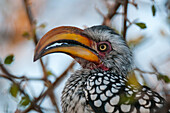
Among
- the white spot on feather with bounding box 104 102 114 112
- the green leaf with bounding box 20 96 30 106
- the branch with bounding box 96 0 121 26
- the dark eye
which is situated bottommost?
the white spot on feather with bounding box 104 102 114 112

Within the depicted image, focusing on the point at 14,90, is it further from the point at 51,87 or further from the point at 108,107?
the point at 108,107

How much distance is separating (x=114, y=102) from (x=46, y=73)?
119 centimetres

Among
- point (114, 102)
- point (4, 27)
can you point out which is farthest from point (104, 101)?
point (4, 27)

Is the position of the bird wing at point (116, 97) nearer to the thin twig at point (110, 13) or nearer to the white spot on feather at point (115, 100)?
the white spot on feather at point (115, 100)

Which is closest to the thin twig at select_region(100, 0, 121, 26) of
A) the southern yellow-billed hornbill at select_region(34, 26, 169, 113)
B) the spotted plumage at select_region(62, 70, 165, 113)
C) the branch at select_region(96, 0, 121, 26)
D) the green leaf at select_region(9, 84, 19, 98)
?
the branch at select_region(96, 0, 121, 26)

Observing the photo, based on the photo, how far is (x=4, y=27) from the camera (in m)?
5.95

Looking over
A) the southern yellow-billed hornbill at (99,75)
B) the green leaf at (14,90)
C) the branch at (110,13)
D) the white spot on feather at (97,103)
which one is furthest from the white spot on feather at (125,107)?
the branch at (110,13)

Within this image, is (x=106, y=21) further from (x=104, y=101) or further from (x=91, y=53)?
(x=104, y=101)

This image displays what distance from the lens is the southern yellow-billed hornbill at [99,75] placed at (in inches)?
97.8

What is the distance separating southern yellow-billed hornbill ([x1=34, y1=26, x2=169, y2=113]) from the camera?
2.48 meters

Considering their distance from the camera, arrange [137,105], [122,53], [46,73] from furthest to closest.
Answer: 1. [46,73]
2. [122,53]
3. [137,105]

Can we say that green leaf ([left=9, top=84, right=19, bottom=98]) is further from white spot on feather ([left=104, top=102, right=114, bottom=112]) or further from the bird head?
white spot on feather ([left=104, top=102, right=114, bottom=112])

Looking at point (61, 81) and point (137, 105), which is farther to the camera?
point (61, 81)

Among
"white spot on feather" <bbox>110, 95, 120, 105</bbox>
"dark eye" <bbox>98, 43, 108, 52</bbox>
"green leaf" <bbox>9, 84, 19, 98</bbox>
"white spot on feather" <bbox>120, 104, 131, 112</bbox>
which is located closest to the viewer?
"white spot on feather" <bbox>120, 104, 131, 112</bbox>
